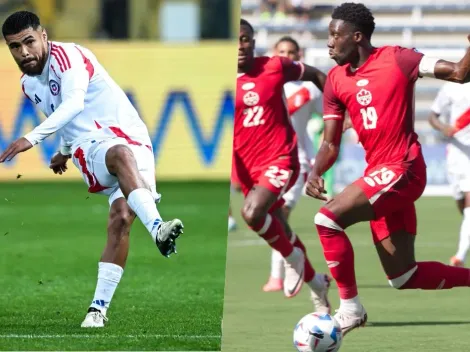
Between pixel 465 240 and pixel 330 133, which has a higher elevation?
pixel 330 133

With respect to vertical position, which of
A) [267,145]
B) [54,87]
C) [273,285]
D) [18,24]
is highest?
[18,24]

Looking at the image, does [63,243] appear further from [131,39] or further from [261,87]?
[131,39]

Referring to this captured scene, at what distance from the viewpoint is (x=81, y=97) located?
6824mm

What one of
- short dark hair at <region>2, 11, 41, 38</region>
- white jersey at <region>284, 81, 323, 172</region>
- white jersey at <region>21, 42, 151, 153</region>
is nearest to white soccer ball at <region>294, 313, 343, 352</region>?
white jersey at <region>21, 42, 151, 153</region>

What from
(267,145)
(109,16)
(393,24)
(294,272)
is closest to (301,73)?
(267,145)

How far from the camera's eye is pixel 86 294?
358 inches

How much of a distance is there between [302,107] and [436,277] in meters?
3.95

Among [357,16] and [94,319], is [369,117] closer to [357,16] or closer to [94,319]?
[357,16]

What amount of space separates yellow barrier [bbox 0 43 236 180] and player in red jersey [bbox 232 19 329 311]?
34.5 ft

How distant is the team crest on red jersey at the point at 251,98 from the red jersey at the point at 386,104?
2226mm

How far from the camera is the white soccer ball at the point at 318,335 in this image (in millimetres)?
6289

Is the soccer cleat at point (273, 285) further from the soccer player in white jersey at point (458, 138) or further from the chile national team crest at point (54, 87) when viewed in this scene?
the chile national team crest at point (54, 87)

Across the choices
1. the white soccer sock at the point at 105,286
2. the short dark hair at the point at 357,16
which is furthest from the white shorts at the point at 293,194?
the white soccer sock at the point at 105,286

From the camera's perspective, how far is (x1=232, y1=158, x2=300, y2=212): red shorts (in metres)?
9.11
